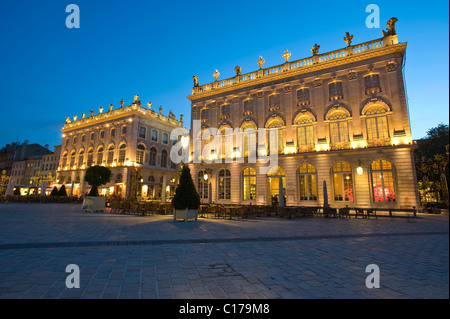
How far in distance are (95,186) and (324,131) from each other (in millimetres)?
20138

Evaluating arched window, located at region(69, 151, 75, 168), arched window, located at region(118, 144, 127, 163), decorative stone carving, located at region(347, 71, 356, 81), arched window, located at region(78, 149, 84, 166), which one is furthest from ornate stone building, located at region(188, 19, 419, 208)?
arched window, located at region(69, 151, 75, 168)

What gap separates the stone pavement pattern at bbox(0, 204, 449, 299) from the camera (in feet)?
11.1

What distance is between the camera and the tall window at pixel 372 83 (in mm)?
19203

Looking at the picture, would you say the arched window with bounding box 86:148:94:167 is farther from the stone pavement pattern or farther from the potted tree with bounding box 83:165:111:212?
the stone pavement pattern

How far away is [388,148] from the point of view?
58.0ft

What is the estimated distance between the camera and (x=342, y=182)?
19.3 m

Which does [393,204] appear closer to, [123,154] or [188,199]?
[188,199]

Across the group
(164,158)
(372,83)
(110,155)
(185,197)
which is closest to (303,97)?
(372,83)

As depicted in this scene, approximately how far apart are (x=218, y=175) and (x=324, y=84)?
1347 centimetres

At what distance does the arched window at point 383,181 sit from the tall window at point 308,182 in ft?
14.3

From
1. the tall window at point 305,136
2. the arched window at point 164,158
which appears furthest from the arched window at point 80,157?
the tall window at point 305,136

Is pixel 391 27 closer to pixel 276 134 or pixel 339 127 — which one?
pixel 339 127

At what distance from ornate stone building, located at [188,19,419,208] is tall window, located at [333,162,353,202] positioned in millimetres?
73

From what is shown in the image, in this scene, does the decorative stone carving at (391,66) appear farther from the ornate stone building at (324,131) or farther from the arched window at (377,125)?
the arched window at (377,125)
